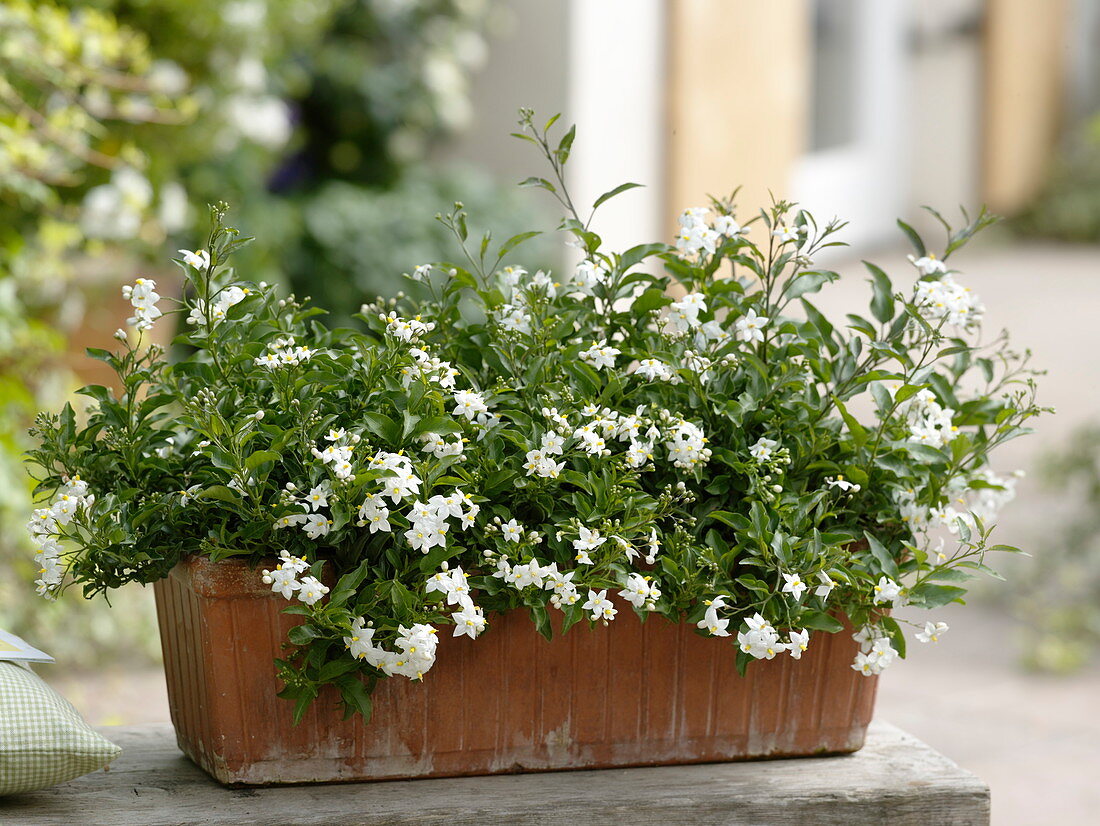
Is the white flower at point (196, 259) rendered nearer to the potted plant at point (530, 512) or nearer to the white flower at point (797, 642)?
the potted plant at point (530, 512)

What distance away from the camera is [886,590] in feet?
3.38

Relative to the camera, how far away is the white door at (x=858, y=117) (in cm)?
664

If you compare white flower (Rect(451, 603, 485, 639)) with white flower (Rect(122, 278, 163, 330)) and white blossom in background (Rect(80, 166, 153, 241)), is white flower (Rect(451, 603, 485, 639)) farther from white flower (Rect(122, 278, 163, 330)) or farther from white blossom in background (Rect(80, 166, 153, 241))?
white blossom in background (Rect(80, 166, 153, 241))

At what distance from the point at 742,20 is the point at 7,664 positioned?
4528mm

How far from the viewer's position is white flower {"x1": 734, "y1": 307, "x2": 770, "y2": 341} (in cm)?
109

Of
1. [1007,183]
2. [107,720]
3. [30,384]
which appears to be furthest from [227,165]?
[1007,183]

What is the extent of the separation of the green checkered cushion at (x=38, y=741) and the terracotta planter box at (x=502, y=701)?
0.32 feet

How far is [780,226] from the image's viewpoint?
1083mm

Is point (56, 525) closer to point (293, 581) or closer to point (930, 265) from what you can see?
point (293, 581)

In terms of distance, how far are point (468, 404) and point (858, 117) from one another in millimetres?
6577

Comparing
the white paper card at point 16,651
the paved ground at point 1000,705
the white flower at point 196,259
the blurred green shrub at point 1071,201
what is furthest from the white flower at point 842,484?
the blurred green shrub at point 1071,201

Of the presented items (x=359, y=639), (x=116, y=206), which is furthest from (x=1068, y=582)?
(x=359, y=639)

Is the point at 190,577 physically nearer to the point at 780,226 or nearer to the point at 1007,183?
the point at 780,226

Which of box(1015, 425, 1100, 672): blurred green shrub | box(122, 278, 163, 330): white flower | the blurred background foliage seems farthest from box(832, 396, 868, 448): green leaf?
box(1015, 425, 1100, 672): blurred green shrub
